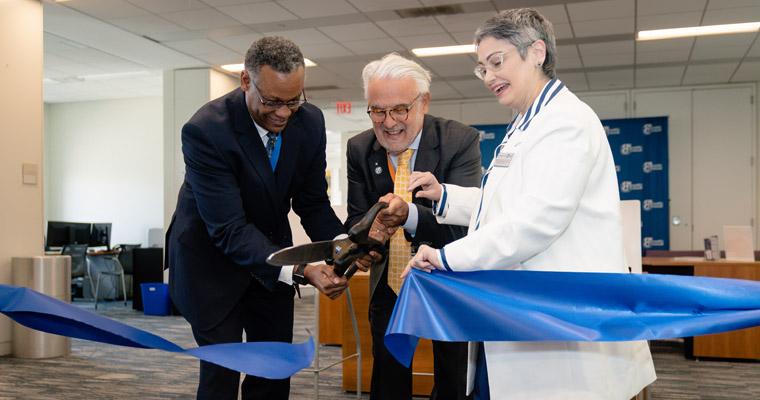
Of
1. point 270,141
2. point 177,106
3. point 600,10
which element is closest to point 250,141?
point 270,141

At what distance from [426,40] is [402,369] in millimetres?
6428

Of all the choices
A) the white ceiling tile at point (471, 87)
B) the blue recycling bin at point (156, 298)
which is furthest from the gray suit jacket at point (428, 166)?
the white ceiling tile at point (471, 87)

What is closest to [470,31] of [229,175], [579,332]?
[229,175]

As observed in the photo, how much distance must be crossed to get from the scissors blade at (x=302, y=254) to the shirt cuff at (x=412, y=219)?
254mm

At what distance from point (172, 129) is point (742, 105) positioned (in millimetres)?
8503

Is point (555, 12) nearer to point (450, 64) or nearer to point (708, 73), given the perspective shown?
point (450, 64)

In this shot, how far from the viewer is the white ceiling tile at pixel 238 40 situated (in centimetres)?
779

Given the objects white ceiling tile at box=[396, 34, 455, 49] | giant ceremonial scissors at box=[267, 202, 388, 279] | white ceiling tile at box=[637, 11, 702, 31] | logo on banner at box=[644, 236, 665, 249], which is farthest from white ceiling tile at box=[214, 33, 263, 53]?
logo on banner at box=[644, 236, 665, 249]

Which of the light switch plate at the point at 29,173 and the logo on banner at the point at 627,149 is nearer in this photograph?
the light switch plate at the point at 29,173

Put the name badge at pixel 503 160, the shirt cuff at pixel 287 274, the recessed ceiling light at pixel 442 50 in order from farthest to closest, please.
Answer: the recessed ceiling light at pixel 442 50, the shirt cuff at pixel 287 274, the name badge at pixel 503 160

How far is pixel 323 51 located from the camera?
8547mm

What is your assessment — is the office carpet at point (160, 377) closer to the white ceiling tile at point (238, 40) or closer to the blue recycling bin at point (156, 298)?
the blue recycling bin at point (156, 298)

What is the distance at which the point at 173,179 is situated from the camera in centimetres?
937

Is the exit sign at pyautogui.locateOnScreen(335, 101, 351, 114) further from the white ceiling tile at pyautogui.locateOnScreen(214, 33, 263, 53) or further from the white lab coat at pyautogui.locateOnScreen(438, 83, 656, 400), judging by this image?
the white lab coat at pyautogui.locateOnScreen(438, 83, 656, 400)
